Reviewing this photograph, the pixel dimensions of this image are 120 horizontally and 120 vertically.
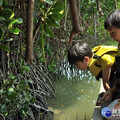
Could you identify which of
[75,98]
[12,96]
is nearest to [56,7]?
[12,96]

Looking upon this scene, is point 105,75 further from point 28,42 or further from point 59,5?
point 28,42

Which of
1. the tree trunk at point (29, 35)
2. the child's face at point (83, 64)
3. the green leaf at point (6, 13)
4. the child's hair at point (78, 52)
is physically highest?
the green leaf at point (6, 13)

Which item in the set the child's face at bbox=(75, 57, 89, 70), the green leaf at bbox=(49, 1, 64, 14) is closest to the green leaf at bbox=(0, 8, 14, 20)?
the green leaf at bbox=(49, 1, 64, 14)

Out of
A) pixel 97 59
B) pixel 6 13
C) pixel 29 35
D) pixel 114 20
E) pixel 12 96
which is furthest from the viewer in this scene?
pixel 97 59

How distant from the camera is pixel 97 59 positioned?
198 centimetres

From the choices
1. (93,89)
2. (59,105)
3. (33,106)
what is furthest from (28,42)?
(93,89)

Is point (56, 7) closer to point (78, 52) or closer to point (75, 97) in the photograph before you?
point (78, 52)

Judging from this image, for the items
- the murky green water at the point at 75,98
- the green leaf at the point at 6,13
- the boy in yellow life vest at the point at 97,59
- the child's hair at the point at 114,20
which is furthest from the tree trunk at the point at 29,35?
the murky green water at the point at 75,98

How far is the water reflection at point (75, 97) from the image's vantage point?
2960 millimetres

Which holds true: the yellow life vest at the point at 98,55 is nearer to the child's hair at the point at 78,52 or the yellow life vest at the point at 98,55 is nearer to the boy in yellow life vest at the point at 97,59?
the boy in yellow life vest at the point at 97,59

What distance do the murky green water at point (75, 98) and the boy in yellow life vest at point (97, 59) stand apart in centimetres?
108

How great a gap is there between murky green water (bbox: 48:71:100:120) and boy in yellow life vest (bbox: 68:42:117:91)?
1.08 metres

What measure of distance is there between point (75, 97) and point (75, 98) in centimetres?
4

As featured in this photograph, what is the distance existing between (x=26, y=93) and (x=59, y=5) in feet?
4.77
